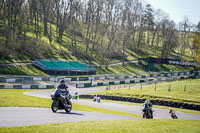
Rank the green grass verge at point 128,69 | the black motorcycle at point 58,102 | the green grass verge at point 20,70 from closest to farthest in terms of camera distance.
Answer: the black motorcycle at point 58,102, the green grass verge at point 20,70, the green grass verge at point 128,69

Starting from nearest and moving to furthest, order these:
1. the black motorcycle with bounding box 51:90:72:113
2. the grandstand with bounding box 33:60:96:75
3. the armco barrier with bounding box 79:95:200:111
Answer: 1. the black motorcycle with bounding box 51:90:72:113
2. the armco barrier with bounding box 79:95:200:111
3. the grandstand with bounding box 33:60:96:75

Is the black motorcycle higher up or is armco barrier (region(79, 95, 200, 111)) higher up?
the black motorcycle

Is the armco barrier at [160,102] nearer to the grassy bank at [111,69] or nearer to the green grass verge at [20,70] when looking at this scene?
the green grass verge at [20,70]

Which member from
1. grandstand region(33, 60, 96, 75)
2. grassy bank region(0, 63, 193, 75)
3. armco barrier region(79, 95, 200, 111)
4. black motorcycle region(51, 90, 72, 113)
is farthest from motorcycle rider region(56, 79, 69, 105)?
grandstand region(33, 60, 96, 75)

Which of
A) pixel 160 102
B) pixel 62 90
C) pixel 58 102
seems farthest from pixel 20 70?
pixel 62 90

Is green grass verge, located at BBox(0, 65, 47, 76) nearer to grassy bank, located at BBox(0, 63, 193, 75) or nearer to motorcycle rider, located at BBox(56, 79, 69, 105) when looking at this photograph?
grassy bank, located at BBox(0, 63, 193, 75)

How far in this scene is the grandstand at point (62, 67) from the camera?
192 ft

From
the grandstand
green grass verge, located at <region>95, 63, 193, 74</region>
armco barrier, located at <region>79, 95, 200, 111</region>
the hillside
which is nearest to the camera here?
armco barrier, located at <region>79, 95, 200, 111</region>

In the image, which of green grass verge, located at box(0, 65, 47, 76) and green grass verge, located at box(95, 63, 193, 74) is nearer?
green grass verge, located at box(0, 65, 47, 76)

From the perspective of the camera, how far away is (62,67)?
61594 mm

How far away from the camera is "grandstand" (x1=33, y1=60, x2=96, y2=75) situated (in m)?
58.6

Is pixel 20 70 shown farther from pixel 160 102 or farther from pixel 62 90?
pixel 62 90

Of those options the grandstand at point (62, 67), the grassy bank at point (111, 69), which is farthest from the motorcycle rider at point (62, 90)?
the grandstand at point (62, 67)

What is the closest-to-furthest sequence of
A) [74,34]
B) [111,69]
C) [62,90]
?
[62,90] < [111,69] < [74,34]
